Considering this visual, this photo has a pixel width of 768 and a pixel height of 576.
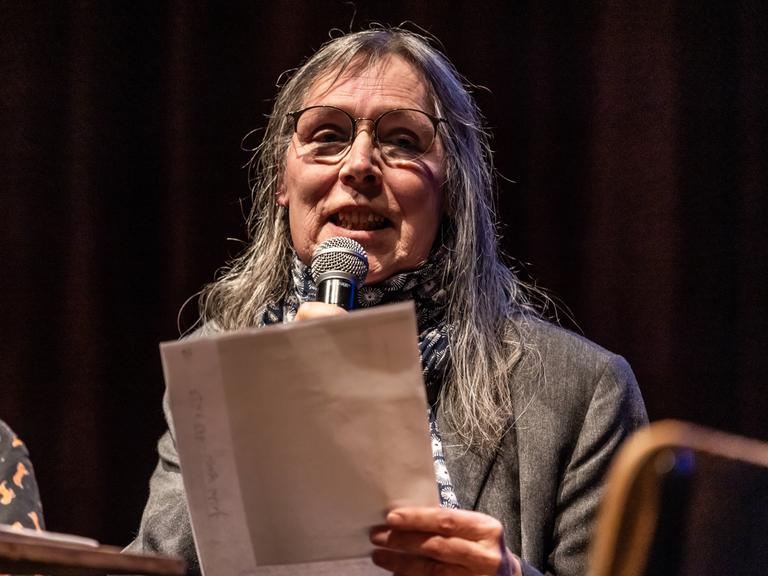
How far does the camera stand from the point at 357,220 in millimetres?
1767

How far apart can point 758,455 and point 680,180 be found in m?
1.71

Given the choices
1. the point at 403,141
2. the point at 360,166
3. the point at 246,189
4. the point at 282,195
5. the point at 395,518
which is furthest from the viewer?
the point at 246,189

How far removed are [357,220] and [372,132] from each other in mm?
177

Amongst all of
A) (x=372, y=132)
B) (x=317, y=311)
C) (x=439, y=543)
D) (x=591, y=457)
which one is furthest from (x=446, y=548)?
(x=372, y=132)

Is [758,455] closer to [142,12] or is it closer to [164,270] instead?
[164,270]

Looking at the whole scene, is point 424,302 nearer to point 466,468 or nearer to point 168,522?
point 466,468

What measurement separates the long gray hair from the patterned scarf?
0.02m

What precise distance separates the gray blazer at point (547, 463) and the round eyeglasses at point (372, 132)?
1.54ft

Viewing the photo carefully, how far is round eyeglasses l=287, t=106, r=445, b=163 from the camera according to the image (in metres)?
1.80

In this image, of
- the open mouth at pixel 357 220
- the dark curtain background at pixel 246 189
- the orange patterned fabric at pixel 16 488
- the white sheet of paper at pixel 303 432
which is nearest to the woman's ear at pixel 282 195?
the open mouth at pixel 357 220

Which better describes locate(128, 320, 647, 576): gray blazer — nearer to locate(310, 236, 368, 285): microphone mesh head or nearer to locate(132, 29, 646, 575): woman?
locate(132, 29, 646, 575): woman

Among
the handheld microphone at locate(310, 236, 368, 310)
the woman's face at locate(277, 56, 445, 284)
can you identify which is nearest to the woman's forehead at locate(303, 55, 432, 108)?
the woman's face at locate(277, 56, 445, 284)

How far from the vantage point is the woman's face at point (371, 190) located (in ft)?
5.74

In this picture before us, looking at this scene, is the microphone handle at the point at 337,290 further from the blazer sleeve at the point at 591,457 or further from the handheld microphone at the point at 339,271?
the blazer sleeve at the point at 591,457
